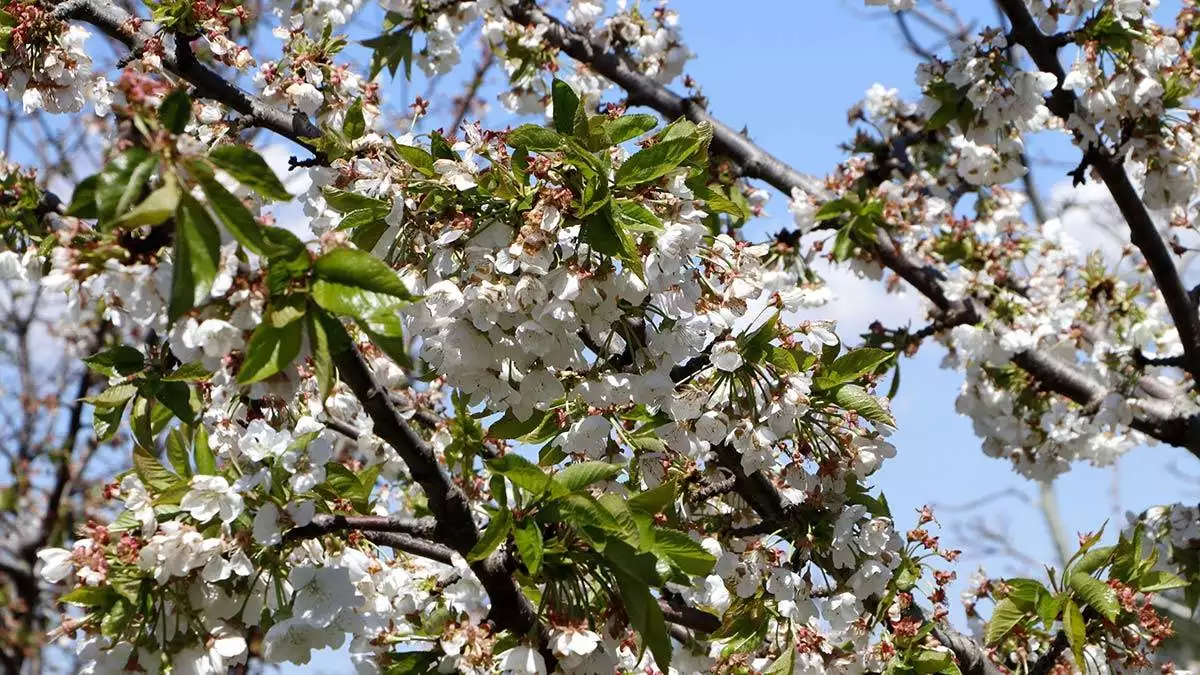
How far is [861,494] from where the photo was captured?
225 cm

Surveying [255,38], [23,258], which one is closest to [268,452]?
[23,258]

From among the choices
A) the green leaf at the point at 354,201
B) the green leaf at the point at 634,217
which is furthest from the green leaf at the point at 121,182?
the green leaf at the point at 634,217

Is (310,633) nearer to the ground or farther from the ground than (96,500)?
nearer to the ground

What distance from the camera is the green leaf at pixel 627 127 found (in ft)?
6.25

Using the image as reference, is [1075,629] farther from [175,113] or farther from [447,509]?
[175,113]

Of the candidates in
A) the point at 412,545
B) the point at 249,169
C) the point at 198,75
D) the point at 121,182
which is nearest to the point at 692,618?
Result: the point at 412,545

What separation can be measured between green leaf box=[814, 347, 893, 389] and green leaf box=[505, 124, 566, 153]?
0.67m

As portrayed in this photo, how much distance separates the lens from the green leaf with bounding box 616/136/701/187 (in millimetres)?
1839

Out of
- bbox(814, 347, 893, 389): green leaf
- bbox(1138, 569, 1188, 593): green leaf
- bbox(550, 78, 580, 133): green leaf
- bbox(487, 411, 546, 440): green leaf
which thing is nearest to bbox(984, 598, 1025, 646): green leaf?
bbox(1138, 569, 1188, 593): green leaf

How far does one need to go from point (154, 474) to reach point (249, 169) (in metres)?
0.82

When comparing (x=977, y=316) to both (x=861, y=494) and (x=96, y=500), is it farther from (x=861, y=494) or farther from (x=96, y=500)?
(x=96, y=500)

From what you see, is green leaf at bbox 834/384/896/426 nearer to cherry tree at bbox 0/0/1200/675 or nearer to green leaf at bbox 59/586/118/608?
cherry tree at bbox 0/0/1200/675

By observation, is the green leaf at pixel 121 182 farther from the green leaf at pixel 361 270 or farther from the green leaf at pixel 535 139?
the green leaf at pixel 535 139

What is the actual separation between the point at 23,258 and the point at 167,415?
1.03 metres
